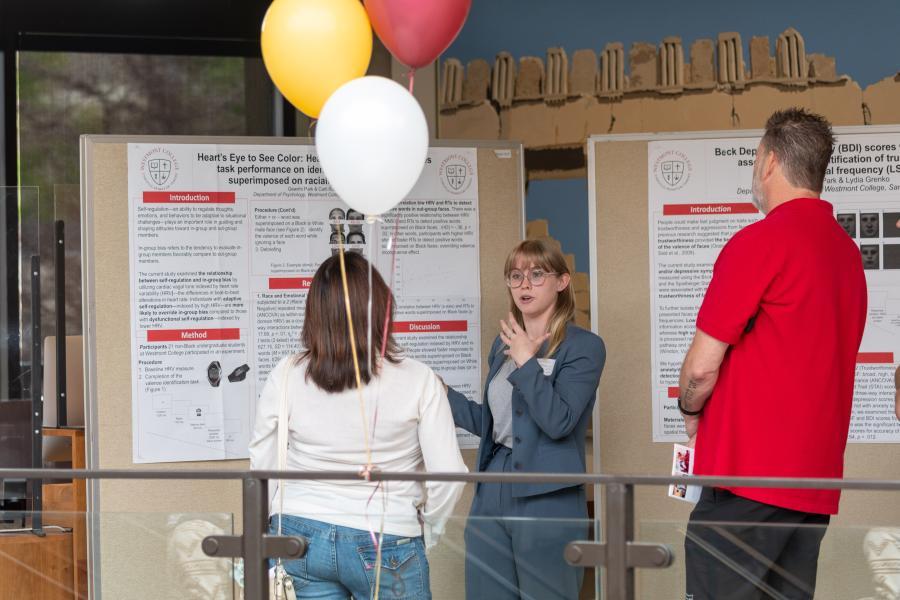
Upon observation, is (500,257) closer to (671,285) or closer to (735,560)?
(671,285)

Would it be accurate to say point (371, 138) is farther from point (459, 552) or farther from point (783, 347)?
point (783, 347)

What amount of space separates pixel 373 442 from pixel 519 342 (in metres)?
0.85

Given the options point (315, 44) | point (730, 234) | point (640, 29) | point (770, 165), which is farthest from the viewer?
point (640, 29)

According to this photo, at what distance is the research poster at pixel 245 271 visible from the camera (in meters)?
3.68

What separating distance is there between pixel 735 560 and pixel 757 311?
593 mm

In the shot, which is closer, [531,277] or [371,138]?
[371,138]

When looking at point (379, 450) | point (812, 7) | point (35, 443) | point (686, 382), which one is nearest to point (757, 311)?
point (686, 382)

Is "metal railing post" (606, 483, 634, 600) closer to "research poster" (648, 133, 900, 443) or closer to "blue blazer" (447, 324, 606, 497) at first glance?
"blue blazer" (447, 324, 606, 497)

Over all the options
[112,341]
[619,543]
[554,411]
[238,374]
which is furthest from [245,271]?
[619,543]

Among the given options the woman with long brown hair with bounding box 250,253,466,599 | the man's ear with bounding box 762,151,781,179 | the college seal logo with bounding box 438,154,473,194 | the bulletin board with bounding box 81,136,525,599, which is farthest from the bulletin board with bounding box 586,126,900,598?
the woman with long brown hair with bounding box 250,253,466,599

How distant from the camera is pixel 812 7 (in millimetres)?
4965

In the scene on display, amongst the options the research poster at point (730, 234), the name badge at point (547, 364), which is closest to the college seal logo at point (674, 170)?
the research poster at point (730, 234)

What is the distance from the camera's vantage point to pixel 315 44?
9.12 feet

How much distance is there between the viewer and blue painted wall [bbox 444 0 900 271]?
492cm
